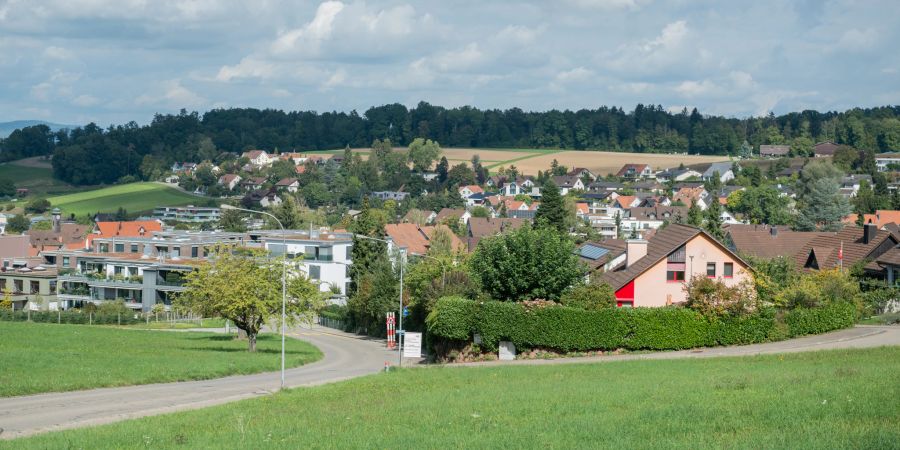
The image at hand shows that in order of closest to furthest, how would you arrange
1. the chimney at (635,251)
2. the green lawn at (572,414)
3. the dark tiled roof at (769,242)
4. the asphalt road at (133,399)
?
1. the green lawn at (572,414)
2. the asphalt road at (133,399)
3. the chimney at (635,251)
4. the dark tiled roof at (769,242)

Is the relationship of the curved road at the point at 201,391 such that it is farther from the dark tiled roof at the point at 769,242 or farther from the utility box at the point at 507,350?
the dark tiled roof at the point at 769,242

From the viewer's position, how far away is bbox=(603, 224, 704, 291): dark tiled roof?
163 ft

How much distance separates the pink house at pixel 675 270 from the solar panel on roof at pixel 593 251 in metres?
16.2

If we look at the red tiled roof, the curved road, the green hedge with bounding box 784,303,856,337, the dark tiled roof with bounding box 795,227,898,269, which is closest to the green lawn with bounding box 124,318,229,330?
the curved road

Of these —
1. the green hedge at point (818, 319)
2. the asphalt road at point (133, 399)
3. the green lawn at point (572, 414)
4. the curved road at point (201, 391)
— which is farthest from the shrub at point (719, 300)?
the asphalt road at point (133, 399)

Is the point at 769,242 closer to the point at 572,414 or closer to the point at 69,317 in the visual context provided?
the point at 69,317

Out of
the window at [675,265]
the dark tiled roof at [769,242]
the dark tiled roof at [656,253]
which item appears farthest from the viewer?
the dark tiled roof at [769,242]

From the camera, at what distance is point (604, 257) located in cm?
6444

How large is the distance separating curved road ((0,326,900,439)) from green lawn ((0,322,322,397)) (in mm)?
805

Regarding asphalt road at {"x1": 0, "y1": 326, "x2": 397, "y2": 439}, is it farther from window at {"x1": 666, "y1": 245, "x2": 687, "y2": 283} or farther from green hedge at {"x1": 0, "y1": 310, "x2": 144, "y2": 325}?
green hedge at {"x1": 0, "y1": 310, "x2": 144, "y2": 325}

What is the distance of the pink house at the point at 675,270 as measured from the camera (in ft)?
163

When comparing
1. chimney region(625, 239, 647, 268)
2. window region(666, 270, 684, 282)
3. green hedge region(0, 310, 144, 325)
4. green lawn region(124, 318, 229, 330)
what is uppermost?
chimney region(625, 239, 647, 268)

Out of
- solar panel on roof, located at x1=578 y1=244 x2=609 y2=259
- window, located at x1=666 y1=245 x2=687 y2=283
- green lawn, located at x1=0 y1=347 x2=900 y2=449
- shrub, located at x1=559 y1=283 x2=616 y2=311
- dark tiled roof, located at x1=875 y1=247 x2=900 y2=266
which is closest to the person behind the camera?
green lawn, located at x1=0 y1=347 x2=900 y2=449

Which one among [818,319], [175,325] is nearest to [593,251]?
[818,319]
